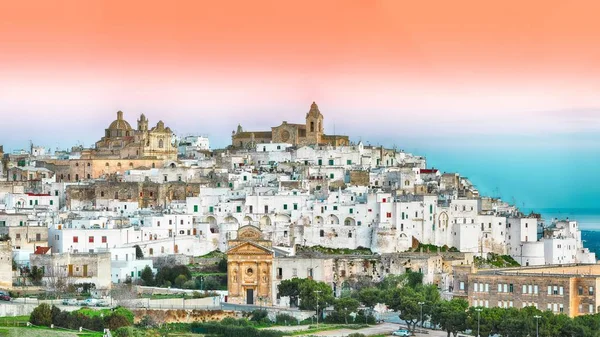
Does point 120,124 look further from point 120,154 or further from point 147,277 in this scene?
point 147,277

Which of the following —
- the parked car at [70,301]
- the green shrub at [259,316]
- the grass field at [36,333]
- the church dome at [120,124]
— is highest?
the church dome at [120,124]

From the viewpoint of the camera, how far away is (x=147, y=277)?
79.3 metres

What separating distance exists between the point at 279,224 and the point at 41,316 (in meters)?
24.2

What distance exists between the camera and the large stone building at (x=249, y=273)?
7944 cm

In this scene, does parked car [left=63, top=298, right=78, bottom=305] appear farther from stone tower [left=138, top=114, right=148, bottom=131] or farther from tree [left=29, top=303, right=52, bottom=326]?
stone tower [left=138, top=114, right=148, bottom=131]

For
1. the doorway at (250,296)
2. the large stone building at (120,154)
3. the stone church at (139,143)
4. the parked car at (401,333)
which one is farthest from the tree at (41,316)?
the stone church at (139,143)

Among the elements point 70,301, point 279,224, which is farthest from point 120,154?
point 70,301

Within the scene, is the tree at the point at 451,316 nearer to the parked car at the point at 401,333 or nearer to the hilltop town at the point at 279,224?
the parked car at the point at 401,333

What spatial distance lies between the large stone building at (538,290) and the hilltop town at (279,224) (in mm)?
74

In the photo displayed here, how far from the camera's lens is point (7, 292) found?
74.1 metres

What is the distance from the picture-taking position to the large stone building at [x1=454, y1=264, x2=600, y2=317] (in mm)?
73000

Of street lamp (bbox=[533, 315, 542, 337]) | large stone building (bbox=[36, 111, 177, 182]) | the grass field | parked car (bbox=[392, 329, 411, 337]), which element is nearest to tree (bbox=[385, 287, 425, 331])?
parked car (bbox=[392, 329, 411, 337])

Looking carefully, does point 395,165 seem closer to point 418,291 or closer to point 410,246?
point 410,246

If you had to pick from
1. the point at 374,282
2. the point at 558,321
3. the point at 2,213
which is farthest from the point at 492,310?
the point at 2,213
